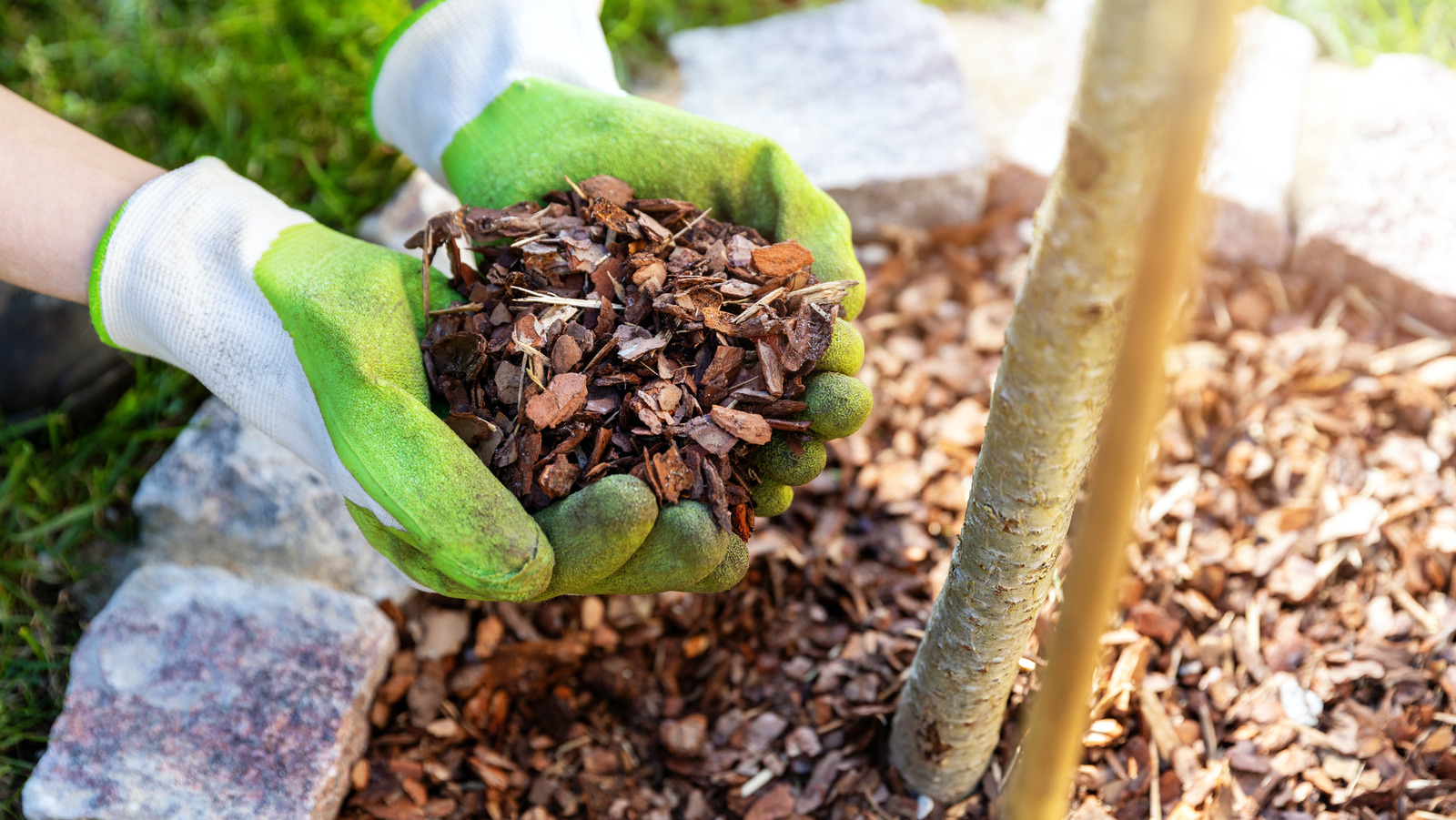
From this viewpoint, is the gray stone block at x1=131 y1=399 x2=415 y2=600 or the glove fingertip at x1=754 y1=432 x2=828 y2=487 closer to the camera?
the glove fingertip at x1=754 y1=432 x2=828 y2=487

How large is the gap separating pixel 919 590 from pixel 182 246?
63.2 inches

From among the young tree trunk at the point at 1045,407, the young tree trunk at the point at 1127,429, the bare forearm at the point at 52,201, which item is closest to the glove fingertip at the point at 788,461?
the young tree trunk at the point at 1045,407

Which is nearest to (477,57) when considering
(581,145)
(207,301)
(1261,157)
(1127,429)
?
(581,145)

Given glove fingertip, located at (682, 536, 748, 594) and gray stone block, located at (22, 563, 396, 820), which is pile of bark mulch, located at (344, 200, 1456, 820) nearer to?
gray stone block, located at (22, 563, 396, 820)

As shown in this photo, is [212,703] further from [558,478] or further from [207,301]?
[558,478]

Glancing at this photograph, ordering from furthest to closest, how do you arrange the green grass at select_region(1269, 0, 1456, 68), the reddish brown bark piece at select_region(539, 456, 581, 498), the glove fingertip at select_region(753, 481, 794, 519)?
the green grass at select_region(1269, 0, 1456, 68)
the glove fingertip at select_region(753, 481, 794, 519)
the reddish brown bark piece at select_region(539, 456, 581, 498)

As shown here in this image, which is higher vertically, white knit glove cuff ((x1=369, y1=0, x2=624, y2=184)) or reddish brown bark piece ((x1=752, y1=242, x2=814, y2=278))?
white knit glove cuff ((x1=369, y1=0, x2=624, y2=184))

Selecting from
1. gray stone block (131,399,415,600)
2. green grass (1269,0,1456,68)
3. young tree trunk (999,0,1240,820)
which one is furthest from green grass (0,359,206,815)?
green grass (1269,0,1456,68)

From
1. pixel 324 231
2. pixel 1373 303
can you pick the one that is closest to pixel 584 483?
pixel 324 231

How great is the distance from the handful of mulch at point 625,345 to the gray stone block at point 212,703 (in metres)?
0.69

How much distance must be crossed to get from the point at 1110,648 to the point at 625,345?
45.8 inches

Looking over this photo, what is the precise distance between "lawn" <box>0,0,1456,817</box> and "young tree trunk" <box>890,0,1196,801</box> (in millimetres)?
1884

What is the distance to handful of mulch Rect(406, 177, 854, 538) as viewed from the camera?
1.55m

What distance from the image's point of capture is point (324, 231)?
1.89m
